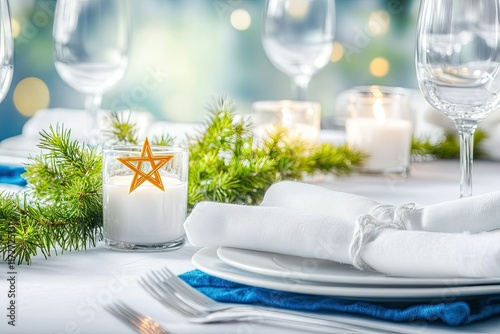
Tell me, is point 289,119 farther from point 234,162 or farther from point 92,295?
point 92,295

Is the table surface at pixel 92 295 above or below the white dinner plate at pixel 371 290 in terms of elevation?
below

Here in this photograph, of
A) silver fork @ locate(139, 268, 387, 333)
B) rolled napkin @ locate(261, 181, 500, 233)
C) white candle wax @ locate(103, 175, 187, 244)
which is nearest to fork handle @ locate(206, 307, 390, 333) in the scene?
silver fork @ locate(139, 268, 387, 333)

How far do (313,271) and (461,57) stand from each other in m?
0.31

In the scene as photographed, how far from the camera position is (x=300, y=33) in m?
1.42

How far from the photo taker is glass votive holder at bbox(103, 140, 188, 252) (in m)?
0.75

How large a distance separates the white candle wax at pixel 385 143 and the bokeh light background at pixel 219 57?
1876mm

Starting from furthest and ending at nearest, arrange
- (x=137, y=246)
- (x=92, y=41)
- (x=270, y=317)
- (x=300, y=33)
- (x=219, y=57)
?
(x=219, y=57) → (x=300, y=33) → (x=92, y=41) → (x=137, y=246) → (x=270, y=317)

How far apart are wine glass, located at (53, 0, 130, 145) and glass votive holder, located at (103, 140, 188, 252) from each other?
1.30ft

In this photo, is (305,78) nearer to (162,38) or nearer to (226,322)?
(226,322)

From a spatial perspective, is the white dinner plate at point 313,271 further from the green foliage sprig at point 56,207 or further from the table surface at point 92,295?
the green foliage sprig at point 56,207

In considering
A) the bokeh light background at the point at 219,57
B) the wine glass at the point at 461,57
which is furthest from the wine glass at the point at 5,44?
the bokeh light background at the point at 219,57

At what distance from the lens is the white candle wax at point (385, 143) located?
131cm

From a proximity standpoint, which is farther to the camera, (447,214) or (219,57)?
(219,57)

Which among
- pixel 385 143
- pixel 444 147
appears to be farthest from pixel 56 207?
pixel 444 147
